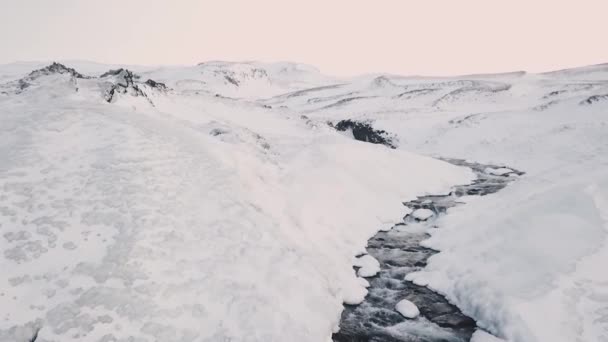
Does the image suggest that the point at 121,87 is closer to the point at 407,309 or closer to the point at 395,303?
the point at 395,303

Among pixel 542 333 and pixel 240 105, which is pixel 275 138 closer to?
pixel 240 105

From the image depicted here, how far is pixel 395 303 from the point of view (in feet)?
31.8

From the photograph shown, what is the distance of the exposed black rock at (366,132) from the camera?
3828cm

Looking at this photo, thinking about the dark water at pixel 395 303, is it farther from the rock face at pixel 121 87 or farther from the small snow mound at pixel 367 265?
the rock face at pixel 121 87

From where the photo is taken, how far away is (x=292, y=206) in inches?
521

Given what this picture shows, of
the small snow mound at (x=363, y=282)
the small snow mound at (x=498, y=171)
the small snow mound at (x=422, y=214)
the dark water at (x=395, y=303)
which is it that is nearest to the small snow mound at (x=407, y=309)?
the dark water at (x=395, y=303)

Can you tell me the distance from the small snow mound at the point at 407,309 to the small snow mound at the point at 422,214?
6738 millimetres

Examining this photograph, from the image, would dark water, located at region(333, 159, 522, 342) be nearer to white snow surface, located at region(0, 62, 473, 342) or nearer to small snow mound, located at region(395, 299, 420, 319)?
small snow mound, located at region(395, 299, 420, 319)

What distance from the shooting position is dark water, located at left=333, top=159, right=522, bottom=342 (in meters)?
8.41

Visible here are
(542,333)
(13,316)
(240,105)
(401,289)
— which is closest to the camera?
(13,316)

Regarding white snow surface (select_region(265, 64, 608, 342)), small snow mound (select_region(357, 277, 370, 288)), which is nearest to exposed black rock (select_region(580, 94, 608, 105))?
white snow surface (select_region(265, 64, 608, 342))

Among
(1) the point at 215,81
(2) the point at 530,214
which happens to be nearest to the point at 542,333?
(2) the point at 530,214

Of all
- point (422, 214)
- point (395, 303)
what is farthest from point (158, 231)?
point (422, 214)

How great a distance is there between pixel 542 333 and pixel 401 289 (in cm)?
354
